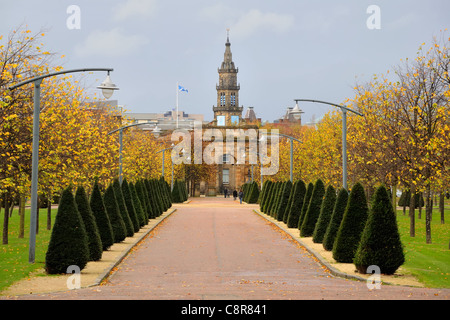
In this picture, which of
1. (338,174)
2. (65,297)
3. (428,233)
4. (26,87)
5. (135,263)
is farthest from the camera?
(338,174)

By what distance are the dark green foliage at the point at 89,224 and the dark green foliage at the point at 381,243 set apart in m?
7.96

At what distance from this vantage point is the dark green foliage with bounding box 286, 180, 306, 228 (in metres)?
34.4

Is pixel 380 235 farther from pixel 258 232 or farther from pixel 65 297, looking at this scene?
pixel 258 232

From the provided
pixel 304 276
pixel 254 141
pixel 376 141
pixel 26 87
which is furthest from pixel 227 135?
pixel 304 276

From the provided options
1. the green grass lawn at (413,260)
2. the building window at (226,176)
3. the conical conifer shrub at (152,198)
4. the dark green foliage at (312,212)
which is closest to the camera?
the green grass lawn at (413,260)

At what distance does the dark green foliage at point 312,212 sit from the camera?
29.5 metres

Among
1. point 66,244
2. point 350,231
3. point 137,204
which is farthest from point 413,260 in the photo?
point 137,204

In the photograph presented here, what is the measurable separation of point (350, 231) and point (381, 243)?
2.81 meters

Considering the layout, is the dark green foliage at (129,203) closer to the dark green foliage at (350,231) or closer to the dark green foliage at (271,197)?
the dark green foliage at (350,231)

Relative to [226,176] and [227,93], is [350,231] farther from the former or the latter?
[227,93]

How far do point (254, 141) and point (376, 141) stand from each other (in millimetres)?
83136

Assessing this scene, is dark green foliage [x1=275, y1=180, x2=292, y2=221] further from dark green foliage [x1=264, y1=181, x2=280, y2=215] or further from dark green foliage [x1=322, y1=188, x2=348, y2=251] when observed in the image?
dark green foliage [x1=322, y1=188, x2=348, y2=251]

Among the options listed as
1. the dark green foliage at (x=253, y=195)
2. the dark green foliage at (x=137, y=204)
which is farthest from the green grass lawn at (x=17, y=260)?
the dark green foliage at (x=253, y=195)
